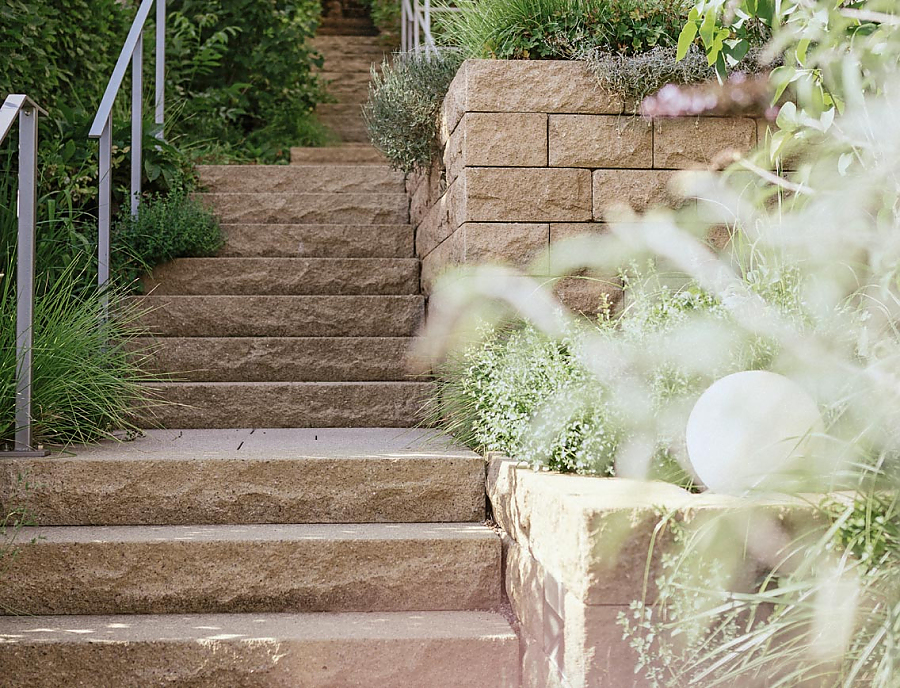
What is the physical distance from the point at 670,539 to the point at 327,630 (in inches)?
33.5

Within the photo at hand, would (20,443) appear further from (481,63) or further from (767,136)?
(767,136)

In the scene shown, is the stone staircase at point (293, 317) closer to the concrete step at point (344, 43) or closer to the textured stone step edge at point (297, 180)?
the textured stone step edge at point (297, 180)

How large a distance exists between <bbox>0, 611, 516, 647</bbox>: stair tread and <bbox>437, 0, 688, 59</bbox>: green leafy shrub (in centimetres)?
175

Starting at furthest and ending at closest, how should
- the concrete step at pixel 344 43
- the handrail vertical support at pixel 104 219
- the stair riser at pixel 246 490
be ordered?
1. the concrete step at pixel 344 43
2. the handrail vertical support at pixel 104 219
3. the stair riser at pixel 246 490

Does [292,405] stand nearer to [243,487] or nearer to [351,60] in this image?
[243,487]

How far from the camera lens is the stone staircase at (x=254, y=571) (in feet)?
6.43

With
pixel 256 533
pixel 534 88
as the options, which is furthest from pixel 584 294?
pixel 256 533

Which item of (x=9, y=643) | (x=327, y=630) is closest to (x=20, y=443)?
(x=9, y=643)

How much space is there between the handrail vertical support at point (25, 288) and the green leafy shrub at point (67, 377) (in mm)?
24

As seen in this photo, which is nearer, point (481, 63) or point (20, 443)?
point (20, 443)

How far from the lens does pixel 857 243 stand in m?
1.45

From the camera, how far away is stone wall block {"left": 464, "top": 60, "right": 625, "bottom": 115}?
2818 millimetres

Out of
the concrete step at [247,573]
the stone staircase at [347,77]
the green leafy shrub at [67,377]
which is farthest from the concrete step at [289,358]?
the stone staircase at [347,77]

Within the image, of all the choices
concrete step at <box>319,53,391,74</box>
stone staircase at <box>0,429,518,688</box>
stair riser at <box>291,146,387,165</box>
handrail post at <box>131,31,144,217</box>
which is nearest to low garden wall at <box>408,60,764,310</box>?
stone staircase at <box>0,429,518,688</box>
